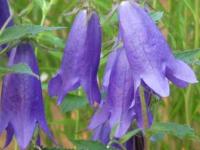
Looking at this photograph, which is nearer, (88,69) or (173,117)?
(88,69)

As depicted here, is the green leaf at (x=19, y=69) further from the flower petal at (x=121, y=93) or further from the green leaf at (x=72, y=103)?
the green leaf at (x=72, y=103)

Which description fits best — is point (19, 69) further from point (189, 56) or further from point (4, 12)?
point (189, 56)

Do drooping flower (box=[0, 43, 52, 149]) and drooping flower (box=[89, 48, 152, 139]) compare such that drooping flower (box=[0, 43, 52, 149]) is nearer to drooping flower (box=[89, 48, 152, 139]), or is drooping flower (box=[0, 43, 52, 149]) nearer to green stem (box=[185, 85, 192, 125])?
drooping flower (box=[89, 48, 152, 139])

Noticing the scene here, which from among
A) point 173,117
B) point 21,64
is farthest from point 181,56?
point 173,117

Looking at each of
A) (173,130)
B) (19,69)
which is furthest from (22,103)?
(173,130)

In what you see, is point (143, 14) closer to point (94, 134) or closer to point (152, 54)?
point (152, 54)

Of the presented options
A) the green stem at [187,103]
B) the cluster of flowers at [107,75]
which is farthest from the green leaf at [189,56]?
the green stem at [187,103]
